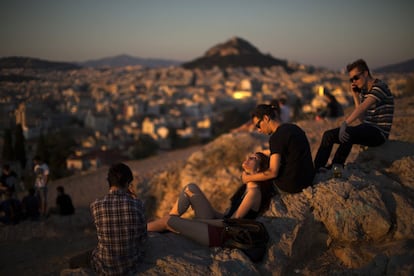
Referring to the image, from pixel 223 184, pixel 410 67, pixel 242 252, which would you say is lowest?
pixel 223 184

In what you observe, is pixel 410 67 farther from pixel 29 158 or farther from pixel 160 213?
pixel 29 158

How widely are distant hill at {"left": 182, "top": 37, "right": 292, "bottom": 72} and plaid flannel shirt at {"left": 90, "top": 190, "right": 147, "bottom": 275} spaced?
378 ft

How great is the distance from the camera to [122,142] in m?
34.4

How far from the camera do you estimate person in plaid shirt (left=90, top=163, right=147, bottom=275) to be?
3.22m

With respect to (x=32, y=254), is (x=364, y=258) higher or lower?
higher

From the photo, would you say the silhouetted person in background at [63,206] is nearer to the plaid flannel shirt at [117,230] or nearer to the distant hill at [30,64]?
the distant hill at [30,64]

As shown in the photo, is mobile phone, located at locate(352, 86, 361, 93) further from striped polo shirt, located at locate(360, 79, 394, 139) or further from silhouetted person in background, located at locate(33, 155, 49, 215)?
silhouetted person in background, located at locate(33, 155, 49, 215)

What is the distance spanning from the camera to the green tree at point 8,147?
38.0 feet

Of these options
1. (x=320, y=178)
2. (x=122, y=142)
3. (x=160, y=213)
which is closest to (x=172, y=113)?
(x=122, y=142)

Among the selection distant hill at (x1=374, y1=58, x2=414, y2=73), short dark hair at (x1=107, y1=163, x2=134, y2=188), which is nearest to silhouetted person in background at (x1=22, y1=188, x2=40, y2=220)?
short dark hair at (x1=107, y1=163, x2=134, y2=188)

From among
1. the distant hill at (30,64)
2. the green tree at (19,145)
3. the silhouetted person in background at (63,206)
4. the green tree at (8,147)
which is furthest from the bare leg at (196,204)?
the green tree at (19,145)


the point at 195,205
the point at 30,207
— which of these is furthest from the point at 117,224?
the point at 30,207

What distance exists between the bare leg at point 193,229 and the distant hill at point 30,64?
19.7ft

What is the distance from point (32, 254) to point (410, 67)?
45.8 ft
